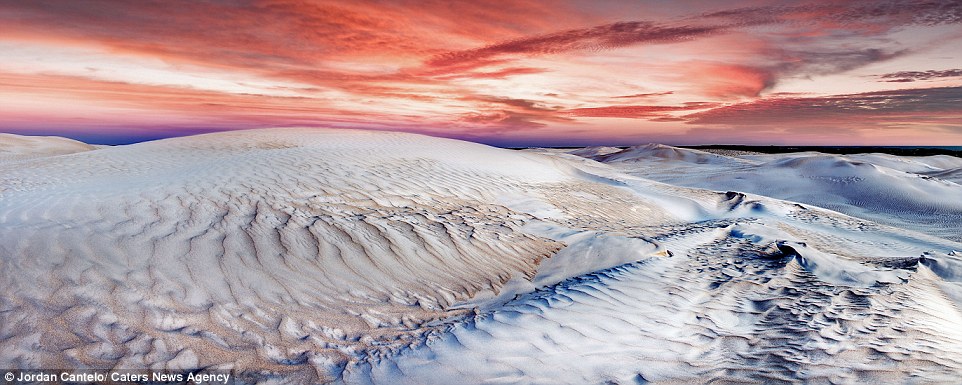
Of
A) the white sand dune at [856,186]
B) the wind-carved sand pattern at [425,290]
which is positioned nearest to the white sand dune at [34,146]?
the wind-carved sand pattern at [425,290]

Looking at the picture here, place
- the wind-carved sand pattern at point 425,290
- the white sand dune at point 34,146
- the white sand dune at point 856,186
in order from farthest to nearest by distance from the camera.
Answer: the white sand dune at point 34,146 → the white sand dune at point 856,186 → the wind-carved sand pattern at point 425,290

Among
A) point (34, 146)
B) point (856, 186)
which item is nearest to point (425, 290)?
point (856, 186)

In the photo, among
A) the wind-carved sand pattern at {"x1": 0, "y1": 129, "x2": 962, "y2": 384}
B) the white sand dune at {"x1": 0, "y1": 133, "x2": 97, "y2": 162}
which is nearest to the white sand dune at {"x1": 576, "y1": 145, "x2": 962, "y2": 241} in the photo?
the wind-carved sand pattern at {"x1": 0, "y1": 129, "x2": 962, "y2": 384}

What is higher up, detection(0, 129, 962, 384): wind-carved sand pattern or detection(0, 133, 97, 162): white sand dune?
detection(0, 133, 97, 162): white sand dune

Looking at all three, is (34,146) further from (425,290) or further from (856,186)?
(856,186)

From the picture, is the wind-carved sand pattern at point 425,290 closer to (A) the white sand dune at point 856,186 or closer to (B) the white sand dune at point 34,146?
(A) the white sand dune at point 856,186

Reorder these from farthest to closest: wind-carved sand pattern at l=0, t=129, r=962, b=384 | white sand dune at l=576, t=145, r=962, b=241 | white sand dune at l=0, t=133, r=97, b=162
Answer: white sand dune at l=0, t=133, r=97, b=162 → white sand dune at l=576, t=145, r=962, b=241 → wind-carved sand pattern at l=0, t=129, r=962, b=384

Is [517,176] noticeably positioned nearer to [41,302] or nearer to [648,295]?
[648,295]

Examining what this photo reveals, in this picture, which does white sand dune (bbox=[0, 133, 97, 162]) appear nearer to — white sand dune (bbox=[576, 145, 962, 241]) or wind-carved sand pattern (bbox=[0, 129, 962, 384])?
wind-carved sand pattern (bbox=[0, 129, 962, 384])

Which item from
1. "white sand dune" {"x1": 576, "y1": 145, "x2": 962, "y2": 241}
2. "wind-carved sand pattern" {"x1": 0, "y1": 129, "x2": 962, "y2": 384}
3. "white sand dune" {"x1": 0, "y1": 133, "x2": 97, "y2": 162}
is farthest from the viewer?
"white sand dune" {"x1": 0, "y1": 133, "x2": 97, "y2": 162}
